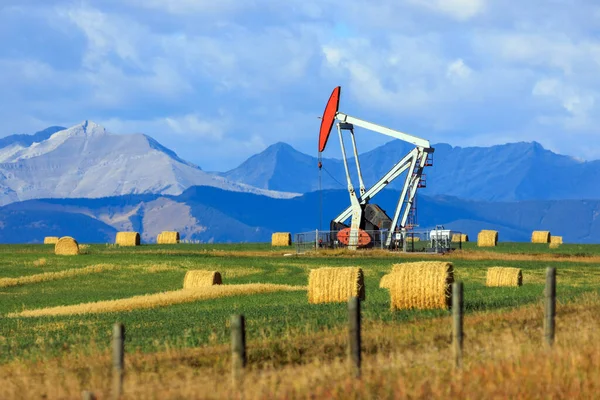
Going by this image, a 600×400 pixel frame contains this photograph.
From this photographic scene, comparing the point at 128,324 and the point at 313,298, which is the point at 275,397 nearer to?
the point at 128,324

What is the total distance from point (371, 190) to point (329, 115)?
626cm

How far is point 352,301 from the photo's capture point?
15.1 m

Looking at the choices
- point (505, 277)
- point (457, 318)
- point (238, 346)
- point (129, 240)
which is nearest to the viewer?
point (238, 346)

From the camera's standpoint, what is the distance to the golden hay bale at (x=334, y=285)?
3044 centimetres

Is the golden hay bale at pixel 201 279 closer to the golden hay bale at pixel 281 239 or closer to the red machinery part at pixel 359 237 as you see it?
the red machinery part at pixel 359 237

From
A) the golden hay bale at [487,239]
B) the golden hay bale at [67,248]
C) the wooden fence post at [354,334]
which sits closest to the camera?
the wooden fence post at [354,334]

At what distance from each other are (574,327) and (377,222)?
54476mm

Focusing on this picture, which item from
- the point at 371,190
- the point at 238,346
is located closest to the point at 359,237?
the point at 371,190

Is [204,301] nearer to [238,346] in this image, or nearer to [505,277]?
[505,277]

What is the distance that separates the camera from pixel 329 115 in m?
75.6

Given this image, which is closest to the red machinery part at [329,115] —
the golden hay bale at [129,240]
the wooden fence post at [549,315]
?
the golden hay bale at [129,240]

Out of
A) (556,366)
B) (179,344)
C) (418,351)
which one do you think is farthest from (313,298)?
(556,366)

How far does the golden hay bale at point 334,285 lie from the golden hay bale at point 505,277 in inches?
436

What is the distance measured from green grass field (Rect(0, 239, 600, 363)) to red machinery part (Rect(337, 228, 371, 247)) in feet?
17.1
